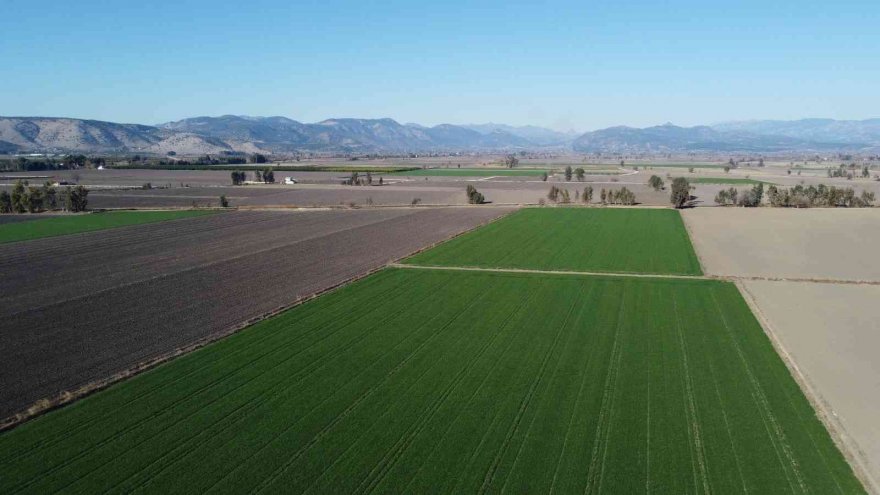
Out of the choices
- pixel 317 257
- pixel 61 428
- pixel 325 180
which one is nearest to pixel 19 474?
pixel 61 428

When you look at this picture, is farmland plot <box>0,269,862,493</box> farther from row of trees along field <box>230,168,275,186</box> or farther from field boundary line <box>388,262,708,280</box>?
row of trees along field <box>230,168,275,186</box>

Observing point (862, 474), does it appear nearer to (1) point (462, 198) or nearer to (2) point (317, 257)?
(2) point (317, 257)

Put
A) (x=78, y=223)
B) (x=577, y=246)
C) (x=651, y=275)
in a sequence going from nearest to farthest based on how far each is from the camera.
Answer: (x=651, y=275), (x=577, y=246), (x=78, y=223)

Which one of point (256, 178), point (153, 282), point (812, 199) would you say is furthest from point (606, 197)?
point (256, 178)

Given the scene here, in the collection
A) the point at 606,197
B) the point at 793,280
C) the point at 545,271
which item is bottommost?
the point at 793,280

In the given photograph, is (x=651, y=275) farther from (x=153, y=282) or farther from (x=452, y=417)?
(x=153, y=282)

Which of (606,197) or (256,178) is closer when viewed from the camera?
(606,197)
